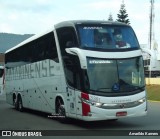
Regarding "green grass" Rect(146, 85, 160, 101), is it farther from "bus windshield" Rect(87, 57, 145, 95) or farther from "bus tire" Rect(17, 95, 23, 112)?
"bus windshield" Rect(87, 57, 145, 95)

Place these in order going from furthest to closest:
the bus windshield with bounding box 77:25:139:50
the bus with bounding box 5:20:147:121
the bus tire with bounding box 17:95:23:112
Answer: the bus tire with bounding box 17:95:23:112 < the bus windshield with bounding box 77:25:139:50 < the bus with bounding box 5:20:147:121

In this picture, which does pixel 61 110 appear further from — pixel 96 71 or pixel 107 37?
pixel 107 37

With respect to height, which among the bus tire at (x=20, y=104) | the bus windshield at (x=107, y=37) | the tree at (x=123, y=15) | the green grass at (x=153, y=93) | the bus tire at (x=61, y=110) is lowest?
the green grass at (x=153, y=93)

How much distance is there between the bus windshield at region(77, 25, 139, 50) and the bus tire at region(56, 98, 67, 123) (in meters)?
2.89

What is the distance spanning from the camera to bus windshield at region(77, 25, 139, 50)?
14.3 metres

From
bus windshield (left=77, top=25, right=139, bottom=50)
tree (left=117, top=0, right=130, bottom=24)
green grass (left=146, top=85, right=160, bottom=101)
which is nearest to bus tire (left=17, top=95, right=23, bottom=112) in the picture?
bus windshield (left=77, top=25, right=139, bottom=50)

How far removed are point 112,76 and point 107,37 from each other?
1.49 meters

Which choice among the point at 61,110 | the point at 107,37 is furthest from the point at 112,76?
the point at 61,110

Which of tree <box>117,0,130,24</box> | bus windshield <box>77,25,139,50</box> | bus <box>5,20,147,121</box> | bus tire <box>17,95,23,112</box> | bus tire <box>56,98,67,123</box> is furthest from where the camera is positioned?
tree <box>117,0,130,24</box>

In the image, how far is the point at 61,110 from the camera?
15781 mm

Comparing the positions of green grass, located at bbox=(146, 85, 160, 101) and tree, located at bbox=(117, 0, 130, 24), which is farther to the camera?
tree, located at bbox=(117, 0, 130, 24)

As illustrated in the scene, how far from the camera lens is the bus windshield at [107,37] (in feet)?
46.8

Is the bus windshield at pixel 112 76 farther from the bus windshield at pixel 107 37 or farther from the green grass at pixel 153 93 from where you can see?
the green grass at pixel 153 93

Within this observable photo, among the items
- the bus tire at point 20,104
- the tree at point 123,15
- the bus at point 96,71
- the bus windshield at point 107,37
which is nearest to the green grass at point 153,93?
the bus tire at point 20,104
